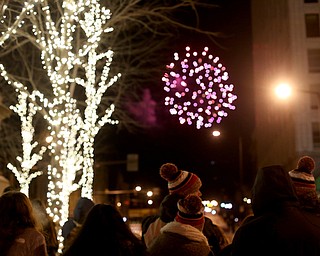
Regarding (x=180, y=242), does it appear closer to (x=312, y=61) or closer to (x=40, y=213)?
(x=40, y=213)

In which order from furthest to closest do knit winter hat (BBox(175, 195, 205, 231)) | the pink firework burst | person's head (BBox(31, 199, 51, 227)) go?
the pink firework burst → person's head (BBox(31, 199, 51, 227)) → knit winter hat (BBox(175, 195, 205, 231))

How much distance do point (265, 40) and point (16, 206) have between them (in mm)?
57823

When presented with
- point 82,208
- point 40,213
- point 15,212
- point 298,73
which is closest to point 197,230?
point 15,212

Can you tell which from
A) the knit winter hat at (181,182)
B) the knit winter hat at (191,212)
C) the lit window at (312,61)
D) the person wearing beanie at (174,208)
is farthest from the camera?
the lit window at (312,61)

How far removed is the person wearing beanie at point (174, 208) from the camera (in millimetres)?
5543

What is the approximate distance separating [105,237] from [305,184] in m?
2.06

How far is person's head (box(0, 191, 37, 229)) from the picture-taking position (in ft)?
15.2

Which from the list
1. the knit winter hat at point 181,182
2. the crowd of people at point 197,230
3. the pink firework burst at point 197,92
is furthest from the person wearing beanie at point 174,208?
the pink firework burst at point 197,92

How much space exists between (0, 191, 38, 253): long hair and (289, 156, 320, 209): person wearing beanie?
2231 millimetres

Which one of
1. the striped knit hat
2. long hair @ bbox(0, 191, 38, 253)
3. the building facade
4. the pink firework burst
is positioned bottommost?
long hair @ bbox(0, 191, 38, 253)

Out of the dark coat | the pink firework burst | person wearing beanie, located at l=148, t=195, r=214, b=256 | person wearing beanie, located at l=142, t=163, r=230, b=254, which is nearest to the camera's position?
the dark coat

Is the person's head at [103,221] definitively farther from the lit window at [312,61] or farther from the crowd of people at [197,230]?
the lit window at [312,61]

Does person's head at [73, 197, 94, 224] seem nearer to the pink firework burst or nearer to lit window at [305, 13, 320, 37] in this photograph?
the pink firework burst

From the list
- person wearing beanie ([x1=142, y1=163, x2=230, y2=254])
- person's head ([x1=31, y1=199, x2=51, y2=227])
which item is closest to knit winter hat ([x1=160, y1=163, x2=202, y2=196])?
person wearing beanie ([x1=142, y1=163, x2=230, y2=254])
